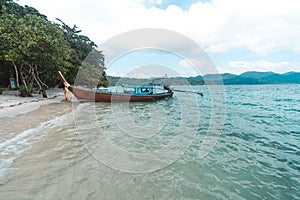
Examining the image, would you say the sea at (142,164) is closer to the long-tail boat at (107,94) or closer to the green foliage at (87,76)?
the long-tail boat at (107,94)

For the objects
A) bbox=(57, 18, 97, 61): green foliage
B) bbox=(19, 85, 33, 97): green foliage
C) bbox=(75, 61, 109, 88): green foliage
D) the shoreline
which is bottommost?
the shoreline

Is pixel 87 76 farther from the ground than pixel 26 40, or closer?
closer

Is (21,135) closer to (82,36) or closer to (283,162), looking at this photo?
(283,162)

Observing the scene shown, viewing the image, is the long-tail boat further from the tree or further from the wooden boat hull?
the tree

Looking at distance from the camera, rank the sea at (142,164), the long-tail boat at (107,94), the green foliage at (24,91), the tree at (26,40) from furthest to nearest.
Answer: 1. the long-tail boat at (107,94)
2. the green foliage at (24,91)
3. the tree at (26,40)
4. the sea at (142,164)

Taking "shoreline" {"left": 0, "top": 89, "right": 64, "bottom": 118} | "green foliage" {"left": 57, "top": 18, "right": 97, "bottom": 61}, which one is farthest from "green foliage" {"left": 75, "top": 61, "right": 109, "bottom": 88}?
"shoreline" {"left": 0, "top": 89, "right": 64, "bottom": 118}

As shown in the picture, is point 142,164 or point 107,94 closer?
point 142,164

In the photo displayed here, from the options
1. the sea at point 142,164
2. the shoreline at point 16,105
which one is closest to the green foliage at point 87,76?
the shoreline at point 16,105

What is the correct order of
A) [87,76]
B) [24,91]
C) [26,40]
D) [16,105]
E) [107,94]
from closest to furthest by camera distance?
[16,105]
[26,40]
[24,91]
[107,94]
[87,76]

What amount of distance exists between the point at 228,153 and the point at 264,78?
14610 cm

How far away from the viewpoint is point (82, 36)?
35.4 metres

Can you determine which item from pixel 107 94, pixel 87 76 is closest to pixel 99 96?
pixel 107 94

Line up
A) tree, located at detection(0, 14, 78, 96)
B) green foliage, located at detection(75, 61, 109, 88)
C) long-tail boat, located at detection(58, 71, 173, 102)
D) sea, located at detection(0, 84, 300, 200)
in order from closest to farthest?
1. sea, located at detection(0, 84, 300, 200)
2. tree, located at detection(0, 14, 78, 96)
3. long-tail boat, located at detection(58, 71, 173, 102)
4. green foliage, located at detection(75, 61, 109, 88)

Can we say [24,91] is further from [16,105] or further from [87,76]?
[87,76]
